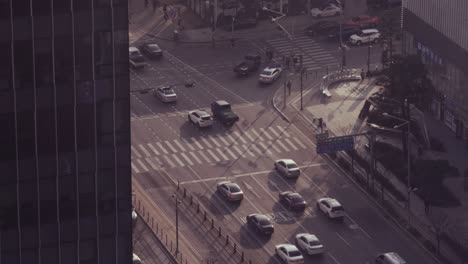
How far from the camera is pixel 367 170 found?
19925cm

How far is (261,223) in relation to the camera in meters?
184

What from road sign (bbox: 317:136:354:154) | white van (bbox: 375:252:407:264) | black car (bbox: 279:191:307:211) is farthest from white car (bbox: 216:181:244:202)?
white van (bbox: 375:252:407:264)

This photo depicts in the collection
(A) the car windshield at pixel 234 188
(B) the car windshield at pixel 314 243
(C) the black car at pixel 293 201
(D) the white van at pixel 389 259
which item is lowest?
(D) the white van at pixel 389 259

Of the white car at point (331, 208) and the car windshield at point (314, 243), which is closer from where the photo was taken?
the car windshield at point (314, 243)

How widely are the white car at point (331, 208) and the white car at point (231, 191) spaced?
1000 cm

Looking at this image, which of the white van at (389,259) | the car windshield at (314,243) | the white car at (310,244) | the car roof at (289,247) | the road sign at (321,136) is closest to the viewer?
the white van at (389,259)

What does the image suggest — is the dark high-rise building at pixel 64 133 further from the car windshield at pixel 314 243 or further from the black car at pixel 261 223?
the black car at pixel 261 223

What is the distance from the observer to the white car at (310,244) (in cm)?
17875

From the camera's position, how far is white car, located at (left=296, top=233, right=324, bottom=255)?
179 m

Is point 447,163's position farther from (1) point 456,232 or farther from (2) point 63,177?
(2) point 63,177

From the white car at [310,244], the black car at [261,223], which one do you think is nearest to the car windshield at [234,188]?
the black car at [261,223]

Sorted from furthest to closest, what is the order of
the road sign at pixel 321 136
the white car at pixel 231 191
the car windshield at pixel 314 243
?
the road sign at pixel 321 136 → the white car at pixel 231 191 → the car windshield at pixel 314 243

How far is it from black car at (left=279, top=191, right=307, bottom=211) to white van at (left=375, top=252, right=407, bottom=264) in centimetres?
1570

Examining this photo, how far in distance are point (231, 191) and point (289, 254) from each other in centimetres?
1865
